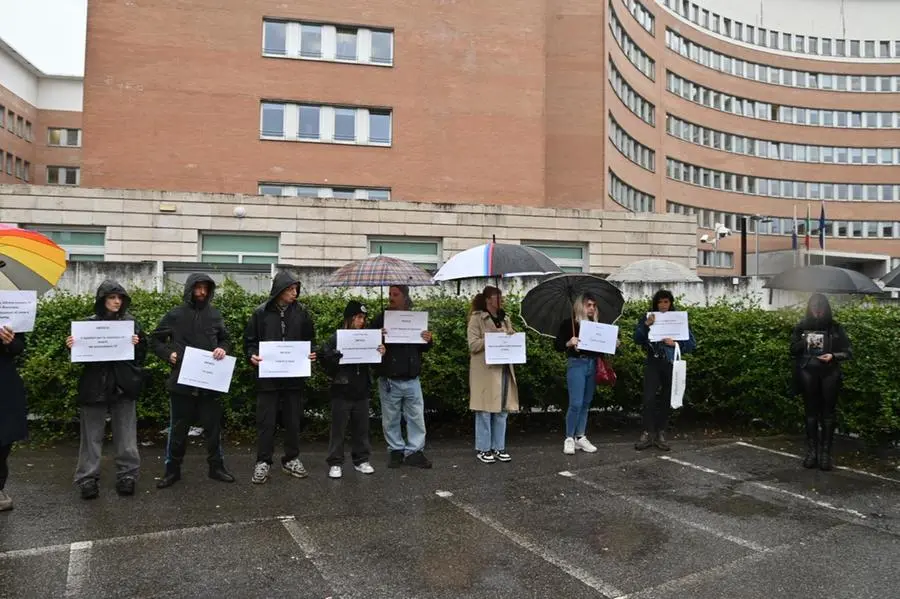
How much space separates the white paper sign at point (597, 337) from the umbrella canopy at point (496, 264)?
0.84 meters

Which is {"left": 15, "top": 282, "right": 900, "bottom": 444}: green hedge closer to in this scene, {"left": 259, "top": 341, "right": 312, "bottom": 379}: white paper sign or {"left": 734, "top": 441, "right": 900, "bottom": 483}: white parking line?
{"left": 734, "top": 441, "right": 900, "bottom": 483}: white parking line

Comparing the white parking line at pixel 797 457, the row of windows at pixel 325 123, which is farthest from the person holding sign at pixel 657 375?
the row of windows at pixel 325 123

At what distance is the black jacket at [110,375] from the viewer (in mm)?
6227

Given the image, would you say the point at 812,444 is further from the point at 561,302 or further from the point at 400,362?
the point at 400,362

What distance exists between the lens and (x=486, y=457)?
7.81 meters

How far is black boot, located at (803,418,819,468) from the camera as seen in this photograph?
7717 mm

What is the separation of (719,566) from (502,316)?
3749 mm

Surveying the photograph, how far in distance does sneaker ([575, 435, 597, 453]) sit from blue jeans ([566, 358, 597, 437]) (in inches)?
3.6

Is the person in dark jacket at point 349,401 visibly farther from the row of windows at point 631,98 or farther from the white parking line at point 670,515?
the row of windows at point 631,98

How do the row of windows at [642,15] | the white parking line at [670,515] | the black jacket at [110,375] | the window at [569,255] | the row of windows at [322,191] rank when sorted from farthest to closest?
the row of windows at [642,15] → the row of windows at [322,191] → the window at [569,255] → the black jacket at [110,375] → the white parking line at [670,515]

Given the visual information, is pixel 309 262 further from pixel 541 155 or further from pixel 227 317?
pixel 227 317

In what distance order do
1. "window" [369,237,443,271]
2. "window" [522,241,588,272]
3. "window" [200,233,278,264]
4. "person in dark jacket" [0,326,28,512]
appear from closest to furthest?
"person in dark jacket" [0,326,28,512] < "window" [200,233,278,264] < "window" [369,237,443,271] < "window" [522,241,588,272]

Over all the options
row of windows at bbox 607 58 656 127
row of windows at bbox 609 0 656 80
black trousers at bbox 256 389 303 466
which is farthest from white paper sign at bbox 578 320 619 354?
row of windows at bbox 609 0 656 80

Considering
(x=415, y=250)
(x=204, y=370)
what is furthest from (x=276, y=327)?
(x=415, y=250)
